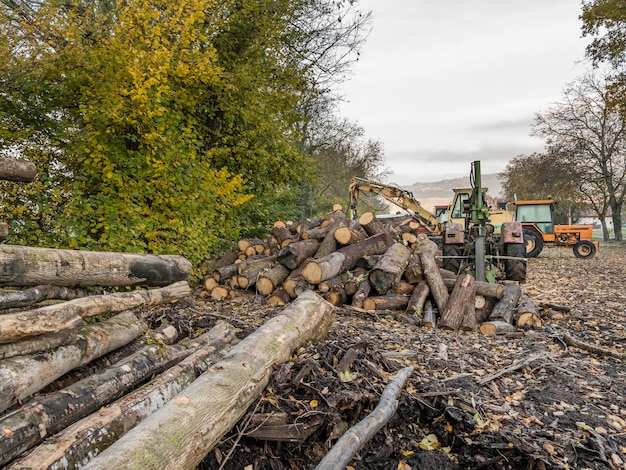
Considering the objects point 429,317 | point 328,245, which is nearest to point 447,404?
point 429,317

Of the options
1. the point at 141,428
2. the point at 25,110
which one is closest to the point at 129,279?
the point at 141,428

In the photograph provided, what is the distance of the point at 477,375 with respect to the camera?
400 centimetres

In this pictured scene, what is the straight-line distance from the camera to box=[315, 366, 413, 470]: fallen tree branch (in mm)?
2372

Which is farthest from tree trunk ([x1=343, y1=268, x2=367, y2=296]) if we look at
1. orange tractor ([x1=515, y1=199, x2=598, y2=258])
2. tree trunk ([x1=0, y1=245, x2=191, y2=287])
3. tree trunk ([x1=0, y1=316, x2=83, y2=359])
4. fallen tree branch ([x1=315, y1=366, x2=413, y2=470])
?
orange tractor ([x1=515, y1=199, x2=598, y2=258])

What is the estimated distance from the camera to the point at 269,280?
734cm

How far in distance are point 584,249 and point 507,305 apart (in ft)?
42.0

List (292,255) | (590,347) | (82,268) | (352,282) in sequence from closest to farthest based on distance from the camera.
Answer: (82,268) < (590,347) < (352,282) < (292,255)

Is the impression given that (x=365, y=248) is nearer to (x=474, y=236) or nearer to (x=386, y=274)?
(x=386, y=274)

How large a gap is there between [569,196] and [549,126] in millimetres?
4885

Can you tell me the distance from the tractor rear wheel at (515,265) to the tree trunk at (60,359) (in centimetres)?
863

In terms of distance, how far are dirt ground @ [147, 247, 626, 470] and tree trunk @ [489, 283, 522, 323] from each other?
993 millimetres

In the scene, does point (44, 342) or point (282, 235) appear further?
point (282, 235)

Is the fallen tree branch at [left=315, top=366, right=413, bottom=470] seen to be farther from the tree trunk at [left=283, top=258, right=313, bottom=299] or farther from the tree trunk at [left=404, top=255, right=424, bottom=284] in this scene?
the tree trunk at [left=404, top=255, right=424, bottom=284]

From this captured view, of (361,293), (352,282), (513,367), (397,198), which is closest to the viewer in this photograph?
(513,367)
